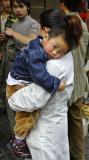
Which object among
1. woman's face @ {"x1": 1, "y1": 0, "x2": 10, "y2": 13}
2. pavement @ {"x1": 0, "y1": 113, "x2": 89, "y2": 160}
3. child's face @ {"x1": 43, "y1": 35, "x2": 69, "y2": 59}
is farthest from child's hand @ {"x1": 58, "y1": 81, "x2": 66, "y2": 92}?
woman's face @ {"x1": 1, "y1": 0, "x2": 10, "y2": 13}

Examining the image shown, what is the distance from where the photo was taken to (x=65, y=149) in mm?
3180

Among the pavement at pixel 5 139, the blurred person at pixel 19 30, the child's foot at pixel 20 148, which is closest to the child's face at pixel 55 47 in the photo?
the child's foot at pixel 20 148

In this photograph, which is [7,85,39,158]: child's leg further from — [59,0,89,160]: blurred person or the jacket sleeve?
[59,0,89,160]: blurred person

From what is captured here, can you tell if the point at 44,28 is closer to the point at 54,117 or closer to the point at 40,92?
the point at 40,92

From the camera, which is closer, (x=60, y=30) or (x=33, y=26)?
(x=60, y=30)

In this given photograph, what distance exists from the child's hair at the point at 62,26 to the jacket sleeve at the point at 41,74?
223 millimetres

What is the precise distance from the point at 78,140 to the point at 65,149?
118 centimetres

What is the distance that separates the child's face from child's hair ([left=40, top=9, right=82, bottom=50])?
0.03 m

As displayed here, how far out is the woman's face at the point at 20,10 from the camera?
14.5 ft

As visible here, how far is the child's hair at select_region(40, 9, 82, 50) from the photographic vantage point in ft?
9.49

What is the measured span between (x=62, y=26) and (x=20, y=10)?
5.38ft

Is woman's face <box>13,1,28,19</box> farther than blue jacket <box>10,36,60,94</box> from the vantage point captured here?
Yes

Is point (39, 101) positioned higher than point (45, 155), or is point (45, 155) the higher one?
point (39, 101)

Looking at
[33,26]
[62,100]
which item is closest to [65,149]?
[62,100]
